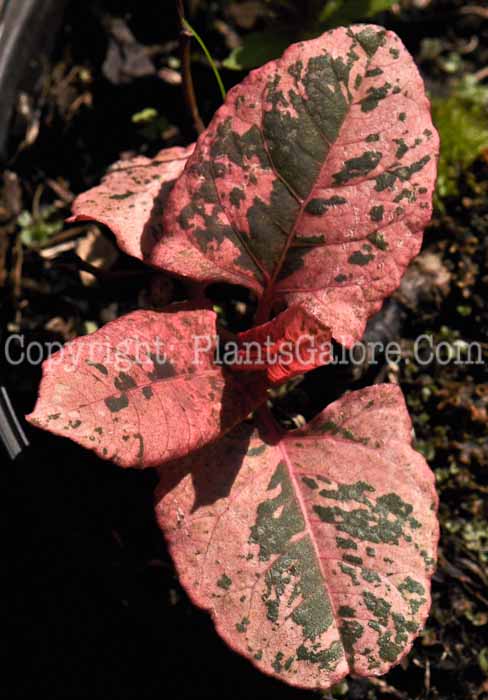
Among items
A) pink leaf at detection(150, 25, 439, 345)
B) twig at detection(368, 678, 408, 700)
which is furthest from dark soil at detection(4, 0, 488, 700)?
pink leaf at detection(150, 25, 439, 345)

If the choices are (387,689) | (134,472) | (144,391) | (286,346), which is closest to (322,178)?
(286,346)

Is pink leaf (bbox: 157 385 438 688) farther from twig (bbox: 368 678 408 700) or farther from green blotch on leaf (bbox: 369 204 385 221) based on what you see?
twig (bbox: 368 678 408 700)

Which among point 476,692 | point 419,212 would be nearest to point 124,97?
point 419,212

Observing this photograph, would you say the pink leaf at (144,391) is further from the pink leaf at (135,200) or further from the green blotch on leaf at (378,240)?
the green blotch on leaf at (378,240)

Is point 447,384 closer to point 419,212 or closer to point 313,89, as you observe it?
point 419,212

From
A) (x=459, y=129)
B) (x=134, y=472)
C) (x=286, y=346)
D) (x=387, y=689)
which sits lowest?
(x=387, y=689)

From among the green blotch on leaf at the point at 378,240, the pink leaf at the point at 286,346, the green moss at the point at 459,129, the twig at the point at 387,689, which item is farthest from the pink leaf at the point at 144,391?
the green moss at the point at 459,129

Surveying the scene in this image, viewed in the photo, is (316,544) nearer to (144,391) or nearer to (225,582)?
(225,582)
